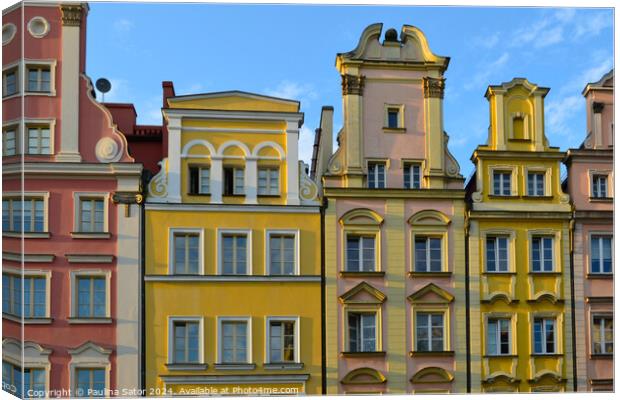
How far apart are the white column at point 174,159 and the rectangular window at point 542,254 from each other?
29.7ft

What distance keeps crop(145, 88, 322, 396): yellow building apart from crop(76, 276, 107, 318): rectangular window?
1.09 meters

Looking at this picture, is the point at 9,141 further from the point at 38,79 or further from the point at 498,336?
the point at 498,336

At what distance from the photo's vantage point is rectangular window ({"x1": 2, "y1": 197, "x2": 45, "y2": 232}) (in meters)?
24.8

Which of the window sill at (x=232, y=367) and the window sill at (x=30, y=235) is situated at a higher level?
the window sill at (x=30, y=235)

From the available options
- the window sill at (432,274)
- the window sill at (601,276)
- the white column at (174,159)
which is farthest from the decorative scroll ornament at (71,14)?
the window sill at (601,276)

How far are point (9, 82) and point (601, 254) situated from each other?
15369mm

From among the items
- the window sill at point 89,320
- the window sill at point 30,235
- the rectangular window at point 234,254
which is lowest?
the window sill at point 89,320

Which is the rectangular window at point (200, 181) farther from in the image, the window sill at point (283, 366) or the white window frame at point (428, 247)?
the white window frame at point (428, 247)

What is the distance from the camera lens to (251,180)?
2561 cm

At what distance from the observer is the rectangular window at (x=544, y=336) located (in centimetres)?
2592

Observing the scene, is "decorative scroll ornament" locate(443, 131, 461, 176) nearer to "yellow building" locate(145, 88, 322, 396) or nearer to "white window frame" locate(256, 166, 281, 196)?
"yellow building" locate(145, 88, 322, 396)

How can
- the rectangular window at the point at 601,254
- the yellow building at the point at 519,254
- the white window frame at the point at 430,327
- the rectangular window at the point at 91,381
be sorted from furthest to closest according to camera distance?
the rectangular window at the point at 601,254 → the yellow building at the point at 519,254 → the white window frame at the point at 430,327 → the rectangular window at the point at 91,381

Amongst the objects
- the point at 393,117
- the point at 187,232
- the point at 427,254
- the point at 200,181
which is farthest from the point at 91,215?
the point at 427,254

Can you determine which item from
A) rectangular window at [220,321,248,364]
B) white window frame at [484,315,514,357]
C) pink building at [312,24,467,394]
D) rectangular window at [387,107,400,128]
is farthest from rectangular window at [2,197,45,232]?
white window frame at [484,315,514,357]
